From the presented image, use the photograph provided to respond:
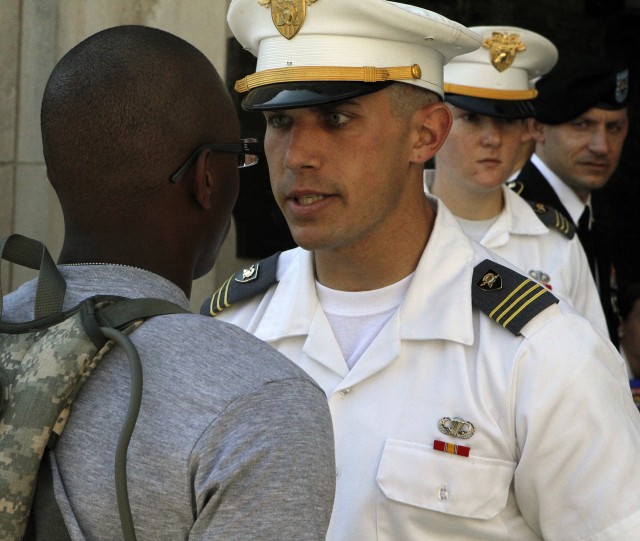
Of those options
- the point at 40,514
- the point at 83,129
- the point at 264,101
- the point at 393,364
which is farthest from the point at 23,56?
the point at 40,514

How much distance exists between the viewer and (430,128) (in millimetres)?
2580

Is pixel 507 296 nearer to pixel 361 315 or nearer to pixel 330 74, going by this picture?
pixel 361 315

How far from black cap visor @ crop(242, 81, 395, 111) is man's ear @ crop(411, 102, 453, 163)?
18 centimetres

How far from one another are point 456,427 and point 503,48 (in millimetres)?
2242

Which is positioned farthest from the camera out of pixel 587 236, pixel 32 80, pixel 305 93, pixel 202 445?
pixel 587 236

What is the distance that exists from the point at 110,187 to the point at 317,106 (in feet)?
2.99

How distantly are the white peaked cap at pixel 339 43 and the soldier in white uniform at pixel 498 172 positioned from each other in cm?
151

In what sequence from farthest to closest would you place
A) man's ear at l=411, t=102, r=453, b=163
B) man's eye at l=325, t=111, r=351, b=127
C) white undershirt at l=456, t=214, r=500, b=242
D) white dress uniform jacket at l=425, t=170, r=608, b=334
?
1. white undershirt at l=456, t=214, r=500, b=242
2. white dress uniform jacket at l=425, t=170, r=608, b=334
3. man's ear at l=411, t=102, r=453, b=163
4. man's eye at l=325, t=111, r=351, b=127

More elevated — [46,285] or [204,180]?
[204,180]

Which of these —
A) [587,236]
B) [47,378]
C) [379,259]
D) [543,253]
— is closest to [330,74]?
[379,259]

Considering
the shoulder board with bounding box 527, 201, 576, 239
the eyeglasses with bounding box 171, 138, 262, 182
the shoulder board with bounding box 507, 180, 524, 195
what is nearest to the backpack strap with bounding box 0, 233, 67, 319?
the eyeglasses with bounding box 171, 138, 262, 182

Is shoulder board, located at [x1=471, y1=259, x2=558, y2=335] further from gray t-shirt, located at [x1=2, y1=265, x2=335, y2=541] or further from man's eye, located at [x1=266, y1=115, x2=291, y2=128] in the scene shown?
gray t-shirt, located at [x1=2, y1=265, x2=335, y2=541]

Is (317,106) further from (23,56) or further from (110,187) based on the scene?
(23,56)

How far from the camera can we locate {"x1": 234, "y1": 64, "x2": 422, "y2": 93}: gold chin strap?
7.77 feet
